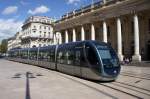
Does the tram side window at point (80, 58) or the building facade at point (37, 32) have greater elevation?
the building facade at point (37, 32)

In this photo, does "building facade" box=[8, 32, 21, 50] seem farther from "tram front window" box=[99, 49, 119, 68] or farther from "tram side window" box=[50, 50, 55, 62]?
"tram front window" box=[99, 49, 119, 68]

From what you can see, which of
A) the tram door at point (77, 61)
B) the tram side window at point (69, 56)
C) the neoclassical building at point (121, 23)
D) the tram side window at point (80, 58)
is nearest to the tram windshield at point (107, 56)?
the tram side window at point (80, 58)

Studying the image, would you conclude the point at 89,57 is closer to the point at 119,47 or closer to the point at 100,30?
the point at 119,47

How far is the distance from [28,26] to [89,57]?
84500 mm

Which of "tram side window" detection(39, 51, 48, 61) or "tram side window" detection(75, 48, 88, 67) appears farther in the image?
"tram side window" detection(39, 51, 48, 61)

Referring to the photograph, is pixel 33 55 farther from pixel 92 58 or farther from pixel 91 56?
pixel 92 58

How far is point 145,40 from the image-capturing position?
4425 cm

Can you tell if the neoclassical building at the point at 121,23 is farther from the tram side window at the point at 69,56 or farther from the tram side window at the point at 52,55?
the tram side window at the point at 69,56

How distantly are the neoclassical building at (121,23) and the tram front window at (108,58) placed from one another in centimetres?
2297

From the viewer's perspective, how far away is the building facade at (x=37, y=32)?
97.2 meters

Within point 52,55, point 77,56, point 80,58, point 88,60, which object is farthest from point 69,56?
point 52,55

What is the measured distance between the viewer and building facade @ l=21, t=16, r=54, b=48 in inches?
3826

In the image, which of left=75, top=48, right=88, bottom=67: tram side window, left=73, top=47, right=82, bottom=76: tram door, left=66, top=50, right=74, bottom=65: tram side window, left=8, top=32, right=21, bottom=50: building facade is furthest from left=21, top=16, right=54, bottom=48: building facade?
left=75, top=48, right=88, bottom=67: tram side window

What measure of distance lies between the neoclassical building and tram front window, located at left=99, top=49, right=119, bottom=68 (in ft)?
75.3
